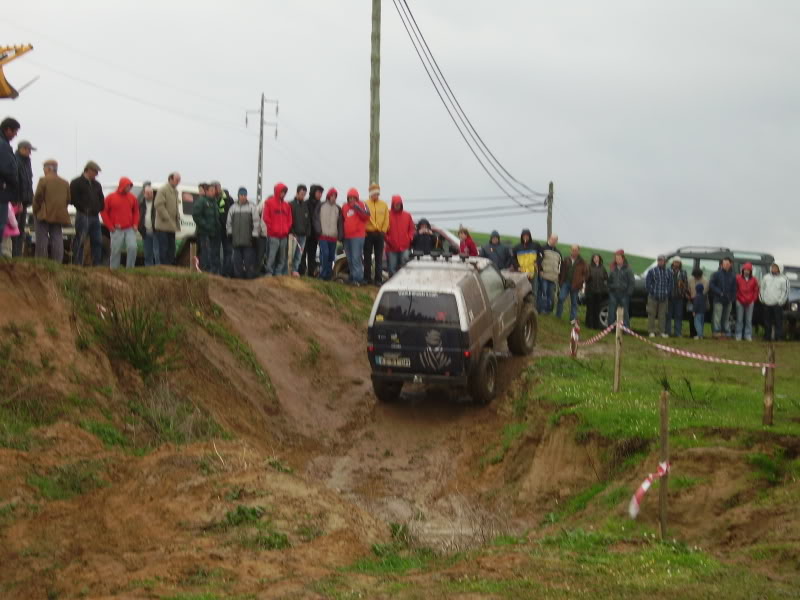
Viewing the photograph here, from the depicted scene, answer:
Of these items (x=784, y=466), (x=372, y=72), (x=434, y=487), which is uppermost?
(x=372, y=72)

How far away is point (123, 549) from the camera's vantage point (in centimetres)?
1188

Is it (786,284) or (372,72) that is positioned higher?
(372,72)

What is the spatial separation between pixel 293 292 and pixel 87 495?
12.2 meters

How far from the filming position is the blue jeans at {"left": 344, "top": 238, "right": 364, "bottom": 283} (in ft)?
86.5

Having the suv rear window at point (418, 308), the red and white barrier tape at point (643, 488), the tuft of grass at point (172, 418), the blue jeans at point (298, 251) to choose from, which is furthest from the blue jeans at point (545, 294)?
the red and white barrier tape at point (643, 488)

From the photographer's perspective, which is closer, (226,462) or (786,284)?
(226,462)

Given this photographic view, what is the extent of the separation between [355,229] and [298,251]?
6.38ft

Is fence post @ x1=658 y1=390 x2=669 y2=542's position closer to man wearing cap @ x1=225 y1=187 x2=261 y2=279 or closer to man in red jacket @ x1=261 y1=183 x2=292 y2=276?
man in red jacket @ x1=261 y1=183 x2=292 y2=276

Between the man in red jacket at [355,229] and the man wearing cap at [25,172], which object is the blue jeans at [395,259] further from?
the man wearing cap at [25,172]

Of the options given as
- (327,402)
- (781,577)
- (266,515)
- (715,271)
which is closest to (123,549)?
(266,515)

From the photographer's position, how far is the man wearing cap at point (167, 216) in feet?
78.0

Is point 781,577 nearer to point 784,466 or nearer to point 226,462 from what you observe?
point 784,466

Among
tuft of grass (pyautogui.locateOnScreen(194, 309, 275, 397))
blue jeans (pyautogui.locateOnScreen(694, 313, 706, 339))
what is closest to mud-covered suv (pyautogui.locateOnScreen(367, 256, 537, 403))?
tuft of grass (pyautogui.locateOnScreen(194, 309, 275, 397))

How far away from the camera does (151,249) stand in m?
25.5
